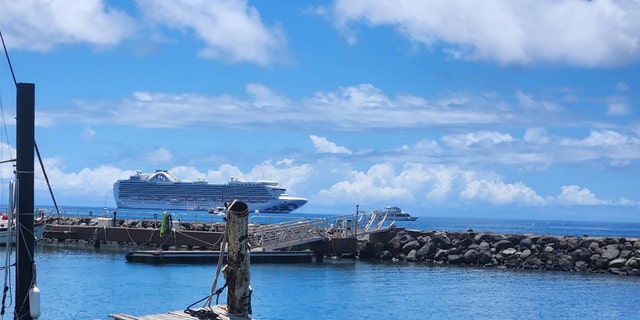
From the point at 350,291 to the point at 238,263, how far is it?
520 inches

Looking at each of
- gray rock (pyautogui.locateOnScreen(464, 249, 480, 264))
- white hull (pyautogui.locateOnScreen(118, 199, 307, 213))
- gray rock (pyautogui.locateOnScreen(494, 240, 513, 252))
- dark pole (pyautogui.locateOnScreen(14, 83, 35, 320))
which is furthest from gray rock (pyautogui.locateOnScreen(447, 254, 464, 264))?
white hull (pyautogui.locateOnScreen(118, 199, 307, 213))

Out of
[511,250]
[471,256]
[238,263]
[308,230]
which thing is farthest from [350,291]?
[238,263]

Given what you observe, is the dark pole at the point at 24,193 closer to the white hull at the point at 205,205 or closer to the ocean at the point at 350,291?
the ocean at the point at 350,291

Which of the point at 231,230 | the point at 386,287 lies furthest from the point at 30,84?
the point at 386,287

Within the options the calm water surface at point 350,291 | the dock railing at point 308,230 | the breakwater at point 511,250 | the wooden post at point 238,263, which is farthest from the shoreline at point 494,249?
the wooden post at point 238,263

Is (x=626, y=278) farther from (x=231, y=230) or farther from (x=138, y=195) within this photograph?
(x=138, y=195)

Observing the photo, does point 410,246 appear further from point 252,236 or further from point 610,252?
point 610,252

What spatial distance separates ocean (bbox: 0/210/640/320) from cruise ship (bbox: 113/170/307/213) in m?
91.5

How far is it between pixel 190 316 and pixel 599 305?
15.5 meters

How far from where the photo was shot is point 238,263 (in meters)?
13.5

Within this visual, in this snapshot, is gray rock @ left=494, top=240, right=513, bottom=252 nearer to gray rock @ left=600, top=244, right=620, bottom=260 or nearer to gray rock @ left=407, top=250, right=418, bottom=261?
gray rock @ left=407, top=250, right=418, bottom=261

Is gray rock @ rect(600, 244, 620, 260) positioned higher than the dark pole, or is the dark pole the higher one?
the dark pole

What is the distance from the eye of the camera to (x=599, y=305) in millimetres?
24594

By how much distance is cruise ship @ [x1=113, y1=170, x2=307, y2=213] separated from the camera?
5007 inches
